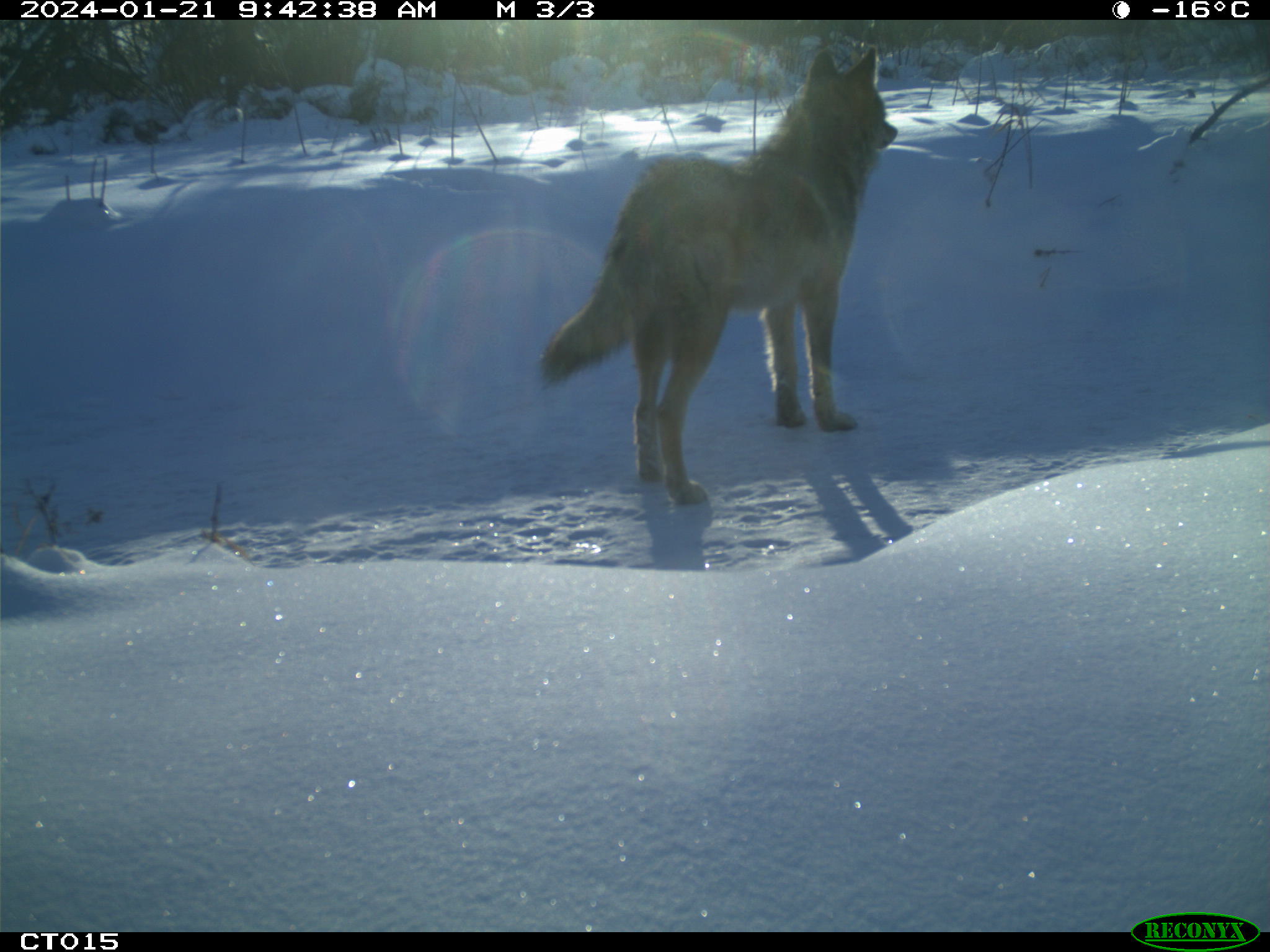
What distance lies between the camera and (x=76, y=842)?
1.06 metres

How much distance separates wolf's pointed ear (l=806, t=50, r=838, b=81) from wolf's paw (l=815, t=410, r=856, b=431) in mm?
1925

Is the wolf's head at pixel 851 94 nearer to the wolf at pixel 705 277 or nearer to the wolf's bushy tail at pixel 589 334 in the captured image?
the wolf at pixel 705 277

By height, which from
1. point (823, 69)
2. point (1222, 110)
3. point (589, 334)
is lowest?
point (589, 334)

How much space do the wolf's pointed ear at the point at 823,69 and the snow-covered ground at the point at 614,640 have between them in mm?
1727

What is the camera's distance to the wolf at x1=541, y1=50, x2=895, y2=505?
11.6 feet

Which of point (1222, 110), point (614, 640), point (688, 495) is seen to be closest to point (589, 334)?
point (688, 495)

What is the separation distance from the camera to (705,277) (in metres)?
3.57

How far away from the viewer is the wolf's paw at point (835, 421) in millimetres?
4332

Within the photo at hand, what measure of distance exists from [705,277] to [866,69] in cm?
205

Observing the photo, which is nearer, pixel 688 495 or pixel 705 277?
pixel 688 495

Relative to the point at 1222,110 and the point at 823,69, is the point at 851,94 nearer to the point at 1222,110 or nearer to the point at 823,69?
the point at 823,69

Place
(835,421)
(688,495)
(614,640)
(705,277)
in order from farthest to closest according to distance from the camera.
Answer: (835,421) < (705,277) < (688,495) < (614,640)
